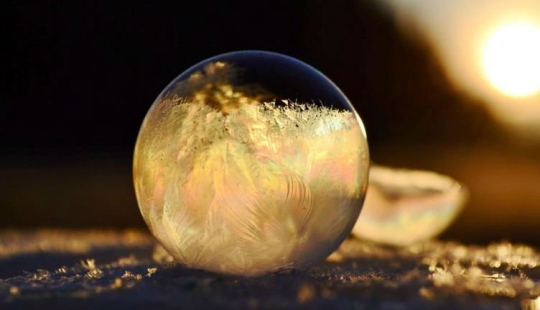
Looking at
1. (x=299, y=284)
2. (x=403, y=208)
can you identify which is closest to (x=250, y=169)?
(x=299, y=284)

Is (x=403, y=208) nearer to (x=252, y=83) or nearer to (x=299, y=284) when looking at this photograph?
(x=252, y=83)

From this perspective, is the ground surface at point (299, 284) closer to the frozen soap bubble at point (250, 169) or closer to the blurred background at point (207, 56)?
the frozen soap bubble at point (250, 169)

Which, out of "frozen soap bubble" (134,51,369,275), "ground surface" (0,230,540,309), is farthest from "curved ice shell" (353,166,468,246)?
"frozen soap bubble" (134,51,369,275)

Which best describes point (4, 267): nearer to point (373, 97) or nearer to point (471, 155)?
point (471, 155)

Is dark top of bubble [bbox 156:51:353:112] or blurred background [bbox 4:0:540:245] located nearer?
dark top of bubble [bbox 156:51:353:112]

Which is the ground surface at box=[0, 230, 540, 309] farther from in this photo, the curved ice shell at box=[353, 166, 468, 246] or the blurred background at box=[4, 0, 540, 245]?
the blurred background at box=[4, 0, 540, 245]

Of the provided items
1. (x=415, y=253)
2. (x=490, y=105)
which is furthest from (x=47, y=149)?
(x=415, y=253)
